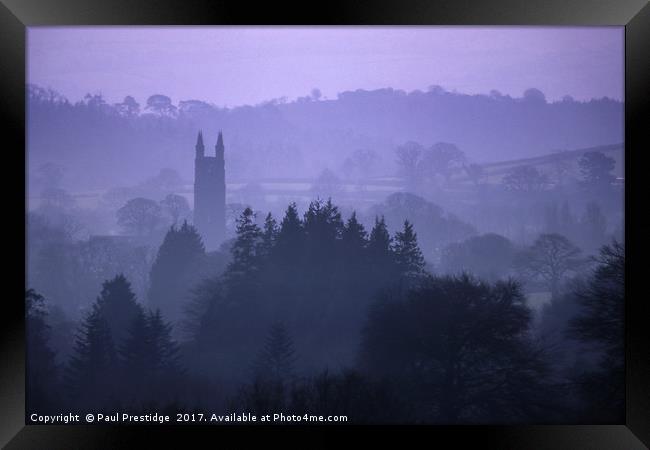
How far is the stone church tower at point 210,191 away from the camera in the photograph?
755 centimetres

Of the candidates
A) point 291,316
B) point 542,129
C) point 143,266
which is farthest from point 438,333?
point 143,266

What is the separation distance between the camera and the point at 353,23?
5559 mm

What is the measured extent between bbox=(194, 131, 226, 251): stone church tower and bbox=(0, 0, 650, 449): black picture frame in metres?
2.27

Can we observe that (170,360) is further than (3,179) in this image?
Yes

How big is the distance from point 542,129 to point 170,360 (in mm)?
5233

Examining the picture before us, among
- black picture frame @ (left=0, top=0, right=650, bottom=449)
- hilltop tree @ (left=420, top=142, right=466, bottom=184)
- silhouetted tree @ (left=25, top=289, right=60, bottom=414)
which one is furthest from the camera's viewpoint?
hilltop tree @ (left=420, top=142, right=466, bottom=184)

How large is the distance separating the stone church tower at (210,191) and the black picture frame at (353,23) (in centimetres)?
227

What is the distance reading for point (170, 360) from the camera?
7.45 meters

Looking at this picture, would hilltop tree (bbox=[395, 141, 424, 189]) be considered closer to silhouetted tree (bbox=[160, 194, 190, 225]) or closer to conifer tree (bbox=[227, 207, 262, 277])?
conifer tree (bbox=[227, 207, 262, 277])

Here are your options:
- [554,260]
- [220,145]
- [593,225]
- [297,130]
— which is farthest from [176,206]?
[593,225]

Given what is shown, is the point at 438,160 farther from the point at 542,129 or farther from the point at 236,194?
the point at 236,194

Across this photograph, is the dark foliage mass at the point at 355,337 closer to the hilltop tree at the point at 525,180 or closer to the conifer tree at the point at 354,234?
the conifer tree at the point at 354,234

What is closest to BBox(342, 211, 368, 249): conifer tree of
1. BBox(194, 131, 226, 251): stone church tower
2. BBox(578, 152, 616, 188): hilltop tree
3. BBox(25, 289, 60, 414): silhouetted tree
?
BBox(194, 131, 226, 251): stone church tower

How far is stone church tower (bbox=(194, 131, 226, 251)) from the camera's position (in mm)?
7555
